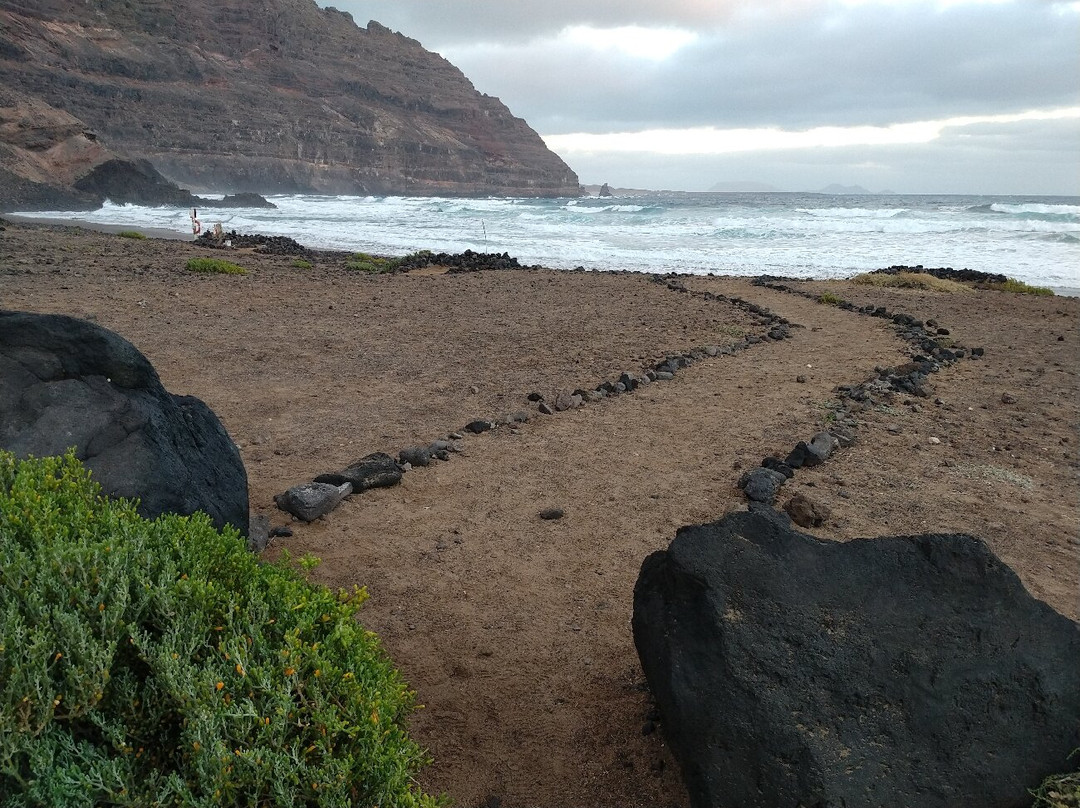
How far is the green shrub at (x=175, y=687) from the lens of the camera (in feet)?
5.82

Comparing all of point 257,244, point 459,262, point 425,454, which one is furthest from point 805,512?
point 257,244

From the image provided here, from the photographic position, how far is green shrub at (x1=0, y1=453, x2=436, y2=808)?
177 cm

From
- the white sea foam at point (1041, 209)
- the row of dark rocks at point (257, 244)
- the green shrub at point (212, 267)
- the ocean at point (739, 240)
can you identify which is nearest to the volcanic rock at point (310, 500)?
the green shrub at point (212, 267)

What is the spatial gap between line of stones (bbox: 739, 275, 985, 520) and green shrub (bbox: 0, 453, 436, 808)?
138 inches

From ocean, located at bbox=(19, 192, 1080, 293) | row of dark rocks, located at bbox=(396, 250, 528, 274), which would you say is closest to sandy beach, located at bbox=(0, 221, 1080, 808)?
row of dark rocks, located at bbox=(396, 250, 528, 274)

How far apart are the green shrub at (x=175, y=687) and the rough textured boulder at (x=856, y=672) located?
3.17ft

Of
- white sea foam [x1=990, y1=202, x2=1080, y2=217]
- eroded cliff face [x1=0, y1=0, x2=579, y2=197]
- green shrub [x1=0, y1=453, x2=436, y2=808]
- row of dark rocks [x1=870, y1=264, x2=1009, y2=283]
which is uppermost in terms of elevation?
eroded cliff face [x1=0, y1=0, x2=579, y2=197]

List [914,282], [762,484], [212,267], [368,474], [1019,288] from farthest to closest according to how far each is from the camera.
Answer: [914,282], [1019,288], [212,267], [368,474], [762,484]

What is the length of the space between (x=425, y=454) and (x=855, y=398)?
14.7ft

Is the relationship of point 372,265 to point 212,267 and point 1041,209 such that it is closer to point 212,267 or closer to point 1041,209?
point 212,267

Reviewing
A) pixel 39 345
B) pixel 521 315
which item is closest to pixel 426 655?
pixel 39 345

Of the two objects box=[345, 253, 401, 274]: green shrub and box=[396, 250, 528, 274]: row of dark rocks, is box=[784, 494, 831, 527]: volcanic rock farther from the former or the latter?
box=[345, 253, 401, 274]: green shrub

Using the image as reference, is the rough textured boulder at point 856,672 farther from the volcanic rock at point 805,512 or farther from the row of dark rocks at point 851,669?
the volcanic rock at point 805,512

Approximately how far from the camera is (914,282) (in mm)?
18891
